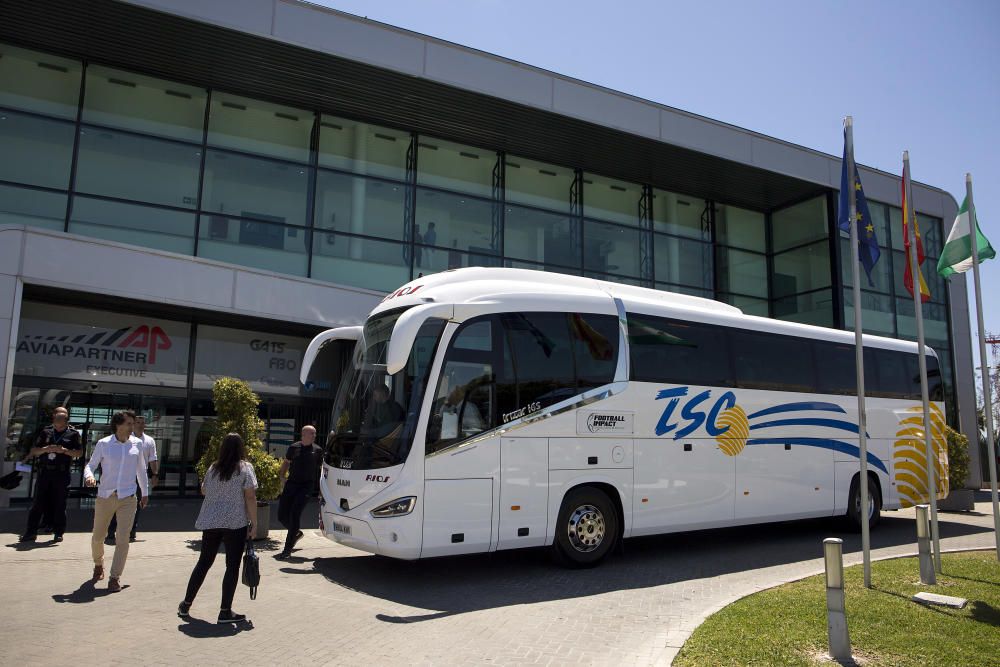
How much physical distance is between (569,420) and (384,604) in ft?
11.1

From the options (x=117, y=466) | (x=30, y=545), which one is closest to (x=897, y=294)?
(x=117, y=466)

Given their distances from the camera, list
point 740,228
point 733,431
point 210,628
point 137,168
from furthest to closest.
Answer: point 740,228, point 137,168, point 733,431, point 210,628

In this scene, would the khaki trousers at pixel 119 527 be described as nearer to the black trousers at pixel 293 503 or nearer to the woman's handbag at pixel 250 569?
the woman's handbag at pixel 250 569

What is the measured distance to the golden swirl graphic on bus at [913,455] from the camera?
14.1 m

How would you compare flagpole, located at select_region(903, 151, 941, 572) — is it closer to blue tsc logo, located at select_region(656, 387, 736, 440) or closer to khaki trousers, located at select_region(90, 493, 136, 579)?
blue tsc logo, located at select_region(656, 387, 736, 440)

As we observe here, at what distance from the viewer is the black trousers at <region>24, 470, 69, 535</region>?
10.6 metres

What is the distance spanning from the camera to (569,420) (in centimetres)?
962

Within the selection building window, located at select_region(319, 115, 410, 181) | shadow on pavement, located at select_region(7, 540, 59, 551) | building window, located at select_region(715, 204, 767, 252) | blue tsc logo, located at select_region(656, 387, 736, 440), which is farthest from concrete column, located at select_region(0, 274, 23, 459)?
building window, located at select_region(715, 204, 767, 252)

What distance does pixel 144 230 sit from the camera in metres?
16.1

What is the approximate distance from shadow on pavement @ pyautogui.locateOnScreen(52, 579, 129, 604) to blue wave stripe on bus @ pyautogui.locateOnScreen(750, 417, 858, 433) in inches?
372

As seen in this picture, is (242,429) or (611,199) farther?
(611,199)

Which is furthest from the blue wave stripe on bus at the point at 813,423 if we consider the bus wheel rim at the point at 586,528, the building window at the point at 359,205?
the building window at the point at 359,205

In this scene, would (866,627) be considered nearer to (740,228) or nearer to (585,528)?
(585,528)

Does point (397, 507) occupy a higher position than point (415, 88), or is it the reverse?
point (415, 88)
